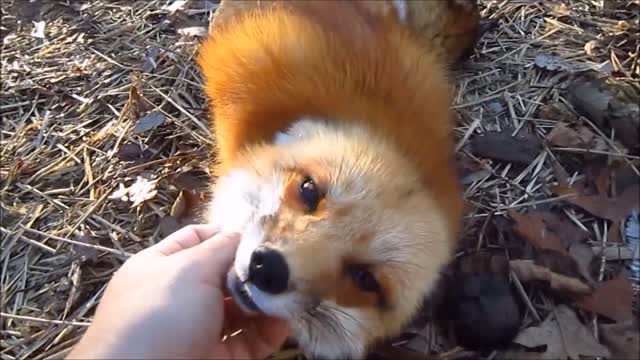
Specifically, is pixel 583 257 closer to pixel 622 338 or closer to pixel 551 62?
pixel 622 338

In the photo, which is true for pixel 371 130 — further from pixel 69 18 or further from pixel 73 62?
pixel 69 18

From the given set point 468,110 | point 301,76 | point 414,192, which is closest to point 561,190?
point 468,110

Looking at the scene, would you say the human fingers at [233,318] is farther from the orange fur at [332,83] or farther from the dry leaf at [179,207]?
the dry leaf at [179,207]

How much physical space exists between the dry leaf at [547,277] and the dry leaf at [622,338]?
0.54 ft

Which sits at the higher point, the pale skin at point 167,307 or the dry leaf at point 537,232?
the pale skin at point 167,307

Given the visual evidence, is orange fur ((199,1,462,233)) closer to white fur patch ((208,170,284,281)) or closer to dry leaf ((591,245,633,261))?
white fur patch ((208,170,284,281))

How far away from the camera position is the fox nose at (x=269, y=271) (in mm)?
2240

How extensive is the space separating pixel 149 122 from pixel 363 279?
5.28 feet

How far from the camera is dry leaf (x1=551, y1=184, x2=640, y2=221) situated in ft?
10.6

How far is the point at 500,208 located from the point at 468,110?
68 cm

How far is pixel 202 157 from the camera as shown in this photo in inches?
138

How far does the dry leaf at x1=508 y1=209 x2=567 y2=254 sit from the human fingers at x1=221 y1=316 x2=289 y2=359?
113 centimetres

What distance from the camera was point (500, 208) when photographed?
330cm

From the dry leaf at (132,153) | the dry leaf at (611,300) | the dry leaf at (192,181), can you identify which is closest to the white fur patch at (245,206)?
the dry leaf at (192,181)
